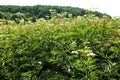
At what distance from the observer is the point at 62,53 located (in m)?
4.63

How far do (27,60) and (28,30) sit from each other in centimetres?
83

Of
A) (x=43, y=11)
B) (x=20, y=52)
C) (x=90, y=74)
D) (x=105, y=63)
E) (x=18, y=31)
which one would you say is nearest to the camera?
(x=90, y=74)

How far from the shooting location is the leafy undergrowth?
4371mm

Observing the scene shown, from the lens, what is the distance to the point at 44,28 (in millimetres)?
5488

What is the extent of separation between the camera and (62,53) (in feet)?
15.2

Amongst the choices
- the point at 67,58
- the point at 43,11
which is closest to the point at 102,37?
the point at 67,58

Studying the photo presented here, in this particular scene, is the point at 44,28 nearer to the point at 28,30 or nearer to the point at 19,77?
the point at 28,30

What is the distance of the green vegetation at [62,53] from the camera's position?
437cm

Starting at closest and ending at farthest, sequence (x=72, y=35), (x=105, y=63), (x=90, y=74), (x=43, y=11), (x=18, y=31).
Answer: (x=90, y=74) → (x=105, y=63) → (x=72, y=35) → (x=18, y=31) → (x=43, y=11)

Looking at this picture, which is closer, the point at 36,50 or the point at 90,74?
the point at 90,74

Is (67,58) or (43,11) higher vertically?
(67,58)

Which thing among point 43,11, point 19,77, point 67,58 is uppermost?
point 67,58

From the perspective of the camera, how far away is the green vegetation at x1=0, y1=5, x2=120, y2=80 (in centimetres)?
437

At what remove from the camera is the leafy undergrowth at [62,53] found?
437 cm
